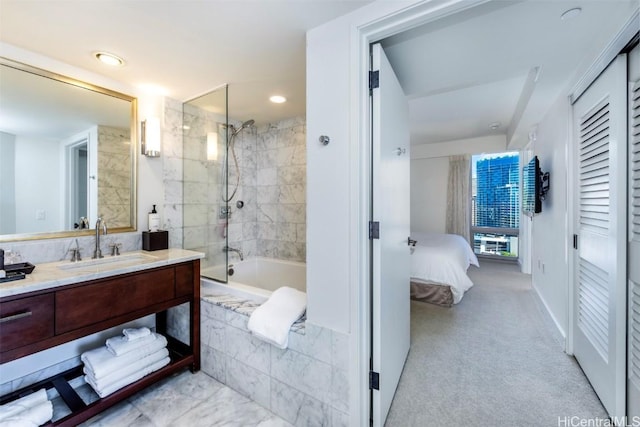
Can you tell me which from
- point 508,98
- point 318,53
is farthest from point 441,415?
point 508,98

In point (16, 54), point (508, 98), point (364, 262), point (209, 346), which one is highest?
point (508, 98)

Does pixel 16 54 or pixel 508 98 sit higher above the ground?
pixel 508 98

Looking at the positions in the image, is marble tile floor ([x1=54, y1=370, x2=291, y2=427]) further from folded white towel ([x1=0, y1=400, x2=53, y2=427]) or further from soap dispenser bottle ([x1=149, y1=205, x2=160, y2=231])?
soap dispenser bottle ([x1=149, y1=205, x2=160, y2=231])

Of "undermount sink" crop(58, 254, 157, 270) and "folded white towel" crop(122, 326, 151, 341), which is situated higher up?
"undermount sink" crop(58, 254, 157, 270)

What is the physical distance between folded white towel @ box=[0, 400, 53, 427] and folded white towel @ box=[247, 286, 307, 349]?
3.43 ft

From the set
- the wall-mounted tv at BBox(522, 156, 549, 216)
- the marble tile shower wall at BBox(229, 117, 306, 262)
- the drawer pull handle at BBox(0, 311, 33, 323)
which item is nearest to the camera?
the drawer pull handle at BBox(0, 311, 33, 323)

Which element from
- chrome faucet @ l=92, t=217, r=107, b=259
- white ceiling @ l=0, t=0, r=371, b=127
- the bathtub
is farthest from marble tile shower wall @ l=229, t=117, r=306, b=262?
chrome faucet @ l=92, t=217, r=107, b=259

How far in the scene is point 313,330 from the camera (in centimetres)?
143

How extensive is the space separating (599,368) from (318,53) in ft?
8.00

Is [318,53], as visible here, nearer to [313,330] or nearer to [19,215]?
[313,330]

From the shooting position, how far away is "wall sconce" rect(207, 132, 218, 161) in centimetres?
246

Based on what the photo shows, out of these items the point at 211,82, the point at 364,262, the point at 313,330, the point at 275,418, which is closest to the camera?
the point at 364,262

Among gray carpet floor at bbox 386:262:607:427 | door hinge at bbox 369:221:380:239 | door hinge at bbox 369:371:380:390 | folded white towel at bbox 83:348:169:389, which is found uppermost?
door hinge at bbox 369:221:380:239

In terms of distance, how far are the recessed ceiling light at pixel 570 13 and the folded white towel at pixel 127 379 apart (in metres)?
3.05
